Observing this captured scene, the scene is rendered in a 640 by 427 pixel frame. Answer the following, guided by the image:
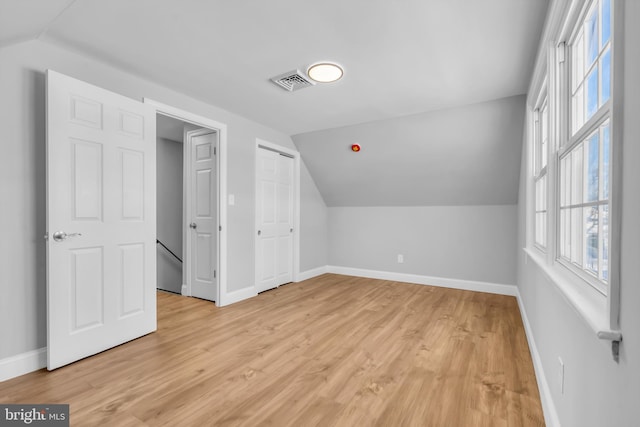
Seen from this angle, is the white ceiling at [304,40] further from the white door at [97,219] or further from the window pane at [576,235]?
the window pane at [576,235]

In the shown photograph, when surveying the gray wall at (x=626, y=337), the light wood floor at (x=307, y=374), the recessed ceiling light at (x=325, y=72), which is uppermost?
the recessed ceiling light at (x=325, y=72)

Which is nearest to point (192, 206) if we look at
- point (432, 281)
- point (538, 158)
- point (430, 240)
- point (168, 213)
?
point (168, 213)

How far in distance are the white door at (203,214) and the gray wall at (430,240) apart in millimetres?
2402

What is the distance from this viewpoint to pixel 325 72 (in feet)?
8.53

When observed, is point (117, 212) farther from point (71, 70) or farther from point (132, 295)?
point (71, 70)

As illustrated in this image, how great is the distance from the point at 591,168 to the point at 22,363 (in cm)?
343

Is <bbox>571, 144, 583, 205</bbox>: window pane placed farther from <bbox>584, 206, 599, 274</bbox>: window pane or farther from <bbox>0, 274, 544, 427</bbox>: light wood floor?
<bbox>0, 274, 544, 427</bbox>: light wood floor

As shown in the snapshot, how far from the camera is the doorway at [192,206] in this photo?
11.7 ft

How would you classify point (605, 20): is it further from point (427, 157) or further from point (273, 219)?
point (273, 219)

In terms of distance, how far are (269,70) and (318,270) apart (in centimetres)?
362

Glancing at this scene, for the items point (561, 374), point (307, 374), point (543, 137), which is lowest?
point (307, 374)

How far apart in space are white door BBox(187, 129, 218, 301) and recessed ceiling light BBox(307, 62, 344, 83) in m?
1.62

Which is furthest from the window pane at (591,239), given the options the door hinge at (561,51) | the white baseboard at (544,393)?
the door hinge at (561,51)

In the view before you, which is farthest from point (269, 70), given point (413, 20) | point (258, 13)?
point (413, 20)
